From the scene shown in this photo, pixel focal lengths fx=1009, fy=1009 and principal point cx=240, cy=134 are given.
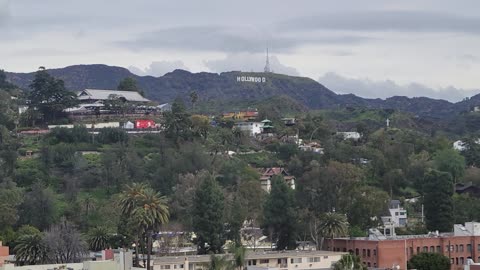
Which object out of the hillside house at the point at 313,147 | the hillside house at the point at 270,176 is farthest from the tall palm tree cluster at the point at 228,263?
the hillside house at the point at 313,147

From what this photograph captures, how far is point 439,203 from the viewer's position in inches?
4112

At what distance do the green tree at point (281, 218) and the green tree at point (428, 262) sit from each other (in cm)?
1847

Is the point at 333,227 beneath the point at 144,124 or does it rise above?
beneath

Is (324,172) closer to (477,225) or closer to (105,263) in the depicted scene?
(477,225)

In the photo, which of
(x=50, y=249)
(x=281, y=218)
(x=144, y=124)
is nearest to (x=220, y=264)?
(x=50, y=249)

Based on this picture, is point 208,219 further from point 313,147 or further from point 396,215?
point 313,147

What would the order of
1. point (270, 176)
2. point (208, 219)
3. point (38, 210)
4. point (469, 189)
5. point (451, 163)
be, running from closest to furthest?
point (208, 219) < point (38, 210) < point (270, 176) < point (469, 189) < point (451, 163)

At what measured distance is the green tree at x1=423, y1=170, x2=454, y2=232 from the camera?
103m

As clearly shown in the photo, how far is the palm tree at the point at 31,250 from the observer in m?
84.4

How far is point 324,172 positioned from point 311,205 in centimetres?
430

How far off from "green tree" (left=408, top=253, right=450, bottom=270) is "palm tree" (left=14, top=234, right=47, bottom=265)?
1217 inches

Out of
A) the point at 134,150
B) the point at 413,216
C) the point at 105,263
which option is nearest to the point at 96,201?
the point at 134,150

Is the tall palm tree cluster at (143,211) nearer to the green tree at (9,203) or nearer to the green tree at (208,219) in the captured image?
the green tree at (208,219)

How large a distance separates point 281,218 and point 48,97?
59.7m
